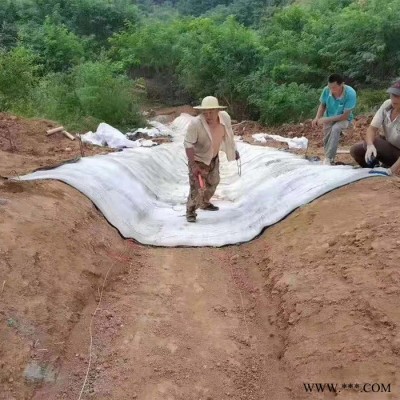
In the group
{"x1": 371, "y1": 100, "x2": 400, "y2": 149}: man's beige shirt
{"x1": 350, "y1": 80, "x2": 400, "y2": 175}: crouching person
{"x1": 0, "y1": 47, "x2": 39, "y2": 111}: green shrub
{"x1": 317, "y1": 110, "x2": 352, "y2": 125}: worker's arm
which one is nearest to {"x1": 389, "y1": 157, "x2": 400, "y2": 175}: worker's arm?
{"x1": 350, "y1": 80, "x2": 400, "y2": 175}: crouching person

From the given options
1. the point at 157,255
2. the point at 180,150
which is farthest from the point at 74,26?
the point at 157,255

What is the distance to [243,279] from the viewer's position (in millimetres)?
4191

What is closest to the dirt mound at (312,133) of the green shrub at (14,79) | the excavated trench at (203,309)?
the excavated trench at (203,309)

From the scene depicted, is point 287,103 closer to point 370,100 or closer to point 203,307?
point 370,100

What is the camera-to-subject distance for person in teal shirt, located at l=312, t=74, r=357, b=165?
616 cm

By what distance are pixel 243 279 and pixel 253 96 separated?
49.9ft

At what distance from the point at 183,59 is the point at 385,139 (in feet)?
60.6

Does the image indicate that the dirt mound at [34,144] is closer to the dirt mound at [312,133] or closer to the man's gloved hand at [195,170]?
the man's gloved hand at [195,170]

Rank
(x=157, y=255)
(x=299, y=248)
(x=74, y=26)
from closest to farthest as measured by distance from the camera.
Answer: (x=299, y=248) → (x=157, y=255) → (x=74, y=26)

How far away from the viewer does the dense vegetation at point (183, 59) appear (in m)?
15.2

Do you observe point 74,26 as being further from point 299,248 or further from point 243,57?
point 299,248

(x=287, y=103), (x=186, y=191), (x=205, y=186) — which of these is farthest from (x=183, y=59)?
(x=205, y=186)

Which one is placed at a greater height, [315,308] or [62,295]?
[315,308]

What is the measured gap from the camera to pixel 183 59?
22.6 metres
